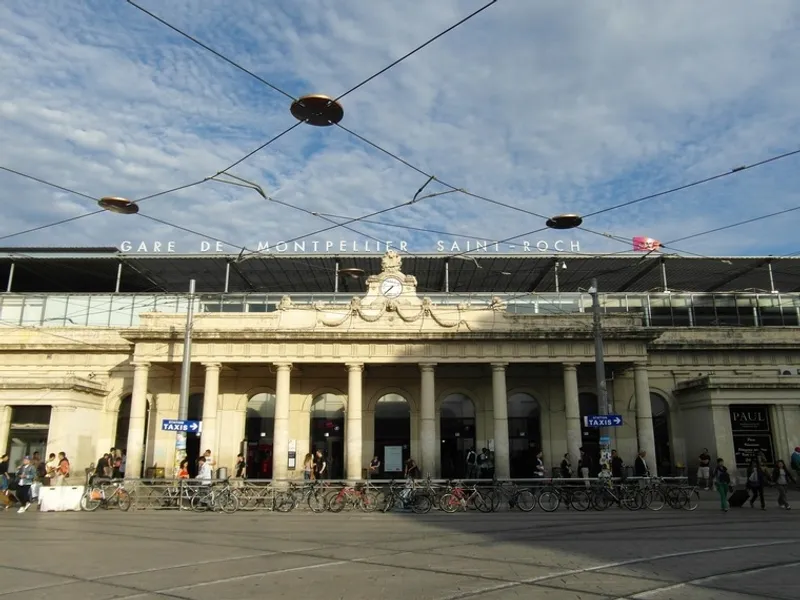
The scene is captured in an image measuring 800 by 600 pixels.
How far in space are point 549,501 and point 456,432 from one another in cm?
1416

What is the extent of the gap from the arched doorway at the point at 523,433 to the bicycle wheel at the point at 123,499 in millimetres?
20790

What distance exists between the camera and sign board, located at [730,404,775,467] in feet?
110

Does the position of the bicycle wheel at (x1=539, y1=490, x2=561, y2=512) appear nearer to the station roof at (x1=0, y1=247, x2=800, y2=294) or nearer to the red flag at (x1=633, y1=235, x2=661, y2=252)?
the red flag at (x1=633, y1=235, x2=661, y2=252)

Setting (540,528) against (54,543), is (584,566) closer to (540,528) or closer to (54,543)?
(540,528)

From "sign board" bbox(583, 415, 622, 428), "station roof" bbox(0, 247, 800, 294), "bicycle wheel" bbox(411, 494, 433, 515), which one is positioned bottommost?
"bicycle wheel" bbox(411, 494, 433, 515)

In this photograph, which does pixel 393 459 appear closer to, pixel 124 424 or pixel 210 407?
pixel 210 407

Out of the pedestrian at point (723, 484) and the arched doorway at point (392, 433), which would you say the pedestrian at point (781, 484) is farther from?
the arched doorway at point (392, 433)

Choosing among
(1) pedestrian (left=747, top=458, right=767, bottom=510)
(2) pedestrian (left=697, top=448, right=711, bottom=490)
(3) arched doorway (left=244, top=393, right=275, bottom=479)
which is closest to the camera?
(1) pedestrian (left=747, top=458, right=767, bottom=510)

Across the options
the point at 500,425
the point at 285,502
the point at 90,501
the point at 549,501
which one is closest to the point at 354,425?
the point at 500,425

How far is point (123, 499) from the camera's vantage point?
23344 mm

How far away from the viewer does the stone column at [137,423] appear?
104 feet

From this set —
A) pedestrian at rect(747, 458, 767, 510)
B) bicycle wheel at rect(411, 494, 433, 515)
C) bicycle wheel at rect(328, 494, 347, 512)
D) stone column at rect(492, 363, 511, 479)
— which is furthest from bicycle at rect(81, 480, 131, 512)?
pedestrian at rect(747, 458, 767, 510)

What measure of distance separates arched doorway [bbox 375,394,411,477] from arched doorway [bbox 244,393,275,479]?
617 cm

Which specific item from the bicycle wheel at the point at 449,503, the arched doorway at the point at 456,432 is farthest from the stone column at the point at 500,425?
the bicycle wheel at the point at 449,503
